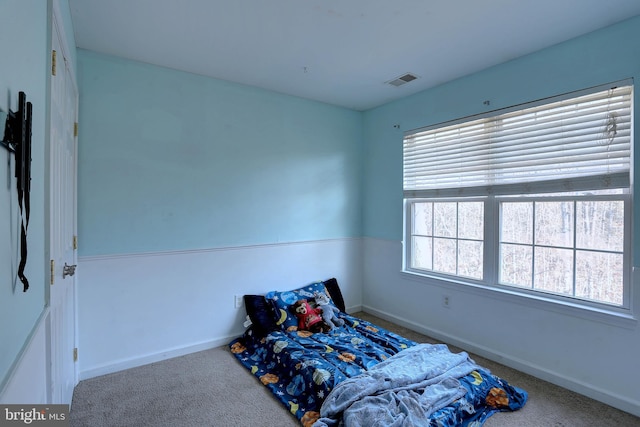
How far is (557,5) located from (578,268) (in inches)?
70.2

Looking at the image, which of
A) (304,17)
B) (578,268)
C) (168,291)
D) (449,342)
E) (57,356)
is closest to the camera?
(57,356)

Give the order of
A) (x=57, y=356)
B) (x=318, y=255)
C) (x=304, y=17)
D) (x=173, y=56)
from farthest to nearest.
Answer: (x=318, y=255)
(x=173, y=56)
(x=304, y=17)
(x=57, y=356)

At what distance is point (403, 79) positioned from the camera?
3.04 m

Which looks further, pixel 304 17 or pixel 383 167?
pixel 383 167

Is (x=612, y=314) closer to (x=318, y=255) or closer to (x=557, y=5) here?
(x=557, y=5)

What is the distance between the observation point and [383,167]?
3807 mm

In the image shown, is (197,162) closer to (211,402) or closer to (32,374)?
(211,402)

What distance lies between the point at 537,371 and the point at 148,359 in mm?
3127

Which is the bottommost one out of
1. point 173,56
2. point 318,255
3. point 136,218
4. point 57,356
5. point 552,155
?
point 57,356

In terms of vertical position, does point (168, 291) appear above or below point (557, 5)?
below

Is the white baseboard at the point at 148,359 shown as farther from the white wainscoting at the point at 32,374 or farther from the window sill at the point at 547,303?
the window sill at the point at 547,303

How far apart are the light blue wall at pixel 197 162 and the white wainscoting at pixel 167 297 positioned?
13 cm

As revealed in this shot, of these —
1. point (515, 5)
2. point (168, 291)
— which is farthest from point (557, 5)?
point (168, 291)

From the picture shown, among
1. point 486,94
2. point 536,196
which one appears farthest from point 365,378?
point 486,94
